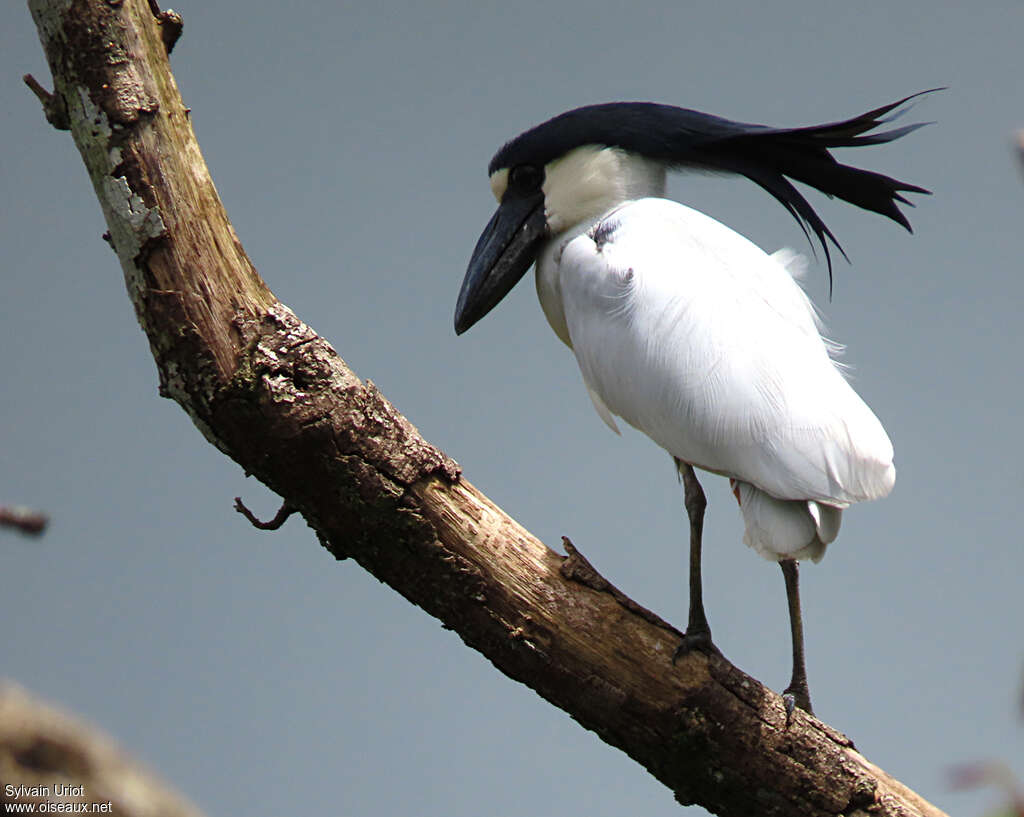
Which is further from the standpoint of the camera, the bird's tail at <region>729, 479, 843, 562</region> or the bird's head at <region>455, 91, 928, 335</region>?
the bird's head at <region>455, 91, 928, 335</region>

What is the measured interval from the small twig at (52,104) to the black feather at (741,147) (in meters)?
1.14

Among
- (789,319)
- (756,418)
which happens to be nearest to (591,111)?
(789,319)

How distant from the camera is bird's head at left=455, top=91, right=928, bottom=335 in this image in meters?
2.56

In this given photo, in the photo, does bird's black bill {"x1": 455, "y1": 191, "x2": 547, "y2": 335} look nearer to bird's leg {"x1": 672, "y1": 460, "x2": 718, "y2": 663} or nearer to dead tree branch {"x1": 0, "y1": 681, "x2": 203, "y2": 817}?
bird's leg {"x1": 672, "y1": 460, "x2": 718, "y2": 663}

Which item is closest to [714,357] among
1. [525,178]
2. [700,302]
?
[700,302]

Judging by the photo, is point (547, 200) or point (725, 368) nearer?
point (725, 368)

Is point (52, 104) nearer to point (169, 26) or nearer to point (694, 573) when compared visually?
point (169, 26)

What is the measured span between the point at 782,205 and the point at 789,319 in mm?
444

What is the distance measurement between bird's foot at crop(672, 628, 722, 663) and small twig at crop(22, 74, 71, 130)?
59.9 inches

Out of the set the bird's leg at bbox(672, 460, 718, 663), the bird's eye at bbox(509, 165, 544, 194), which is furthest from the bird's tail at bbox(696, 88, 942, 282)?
the bird's leg at bbox(672, 460, 718, 663)

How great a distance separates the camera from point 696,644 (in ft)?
6.72

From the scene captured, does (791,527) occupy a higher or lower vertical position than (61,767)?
higher

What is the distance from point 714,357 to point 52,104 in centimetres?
137

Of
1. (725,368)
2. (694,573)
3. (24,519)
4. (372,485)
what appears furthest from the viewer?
(694,573)
